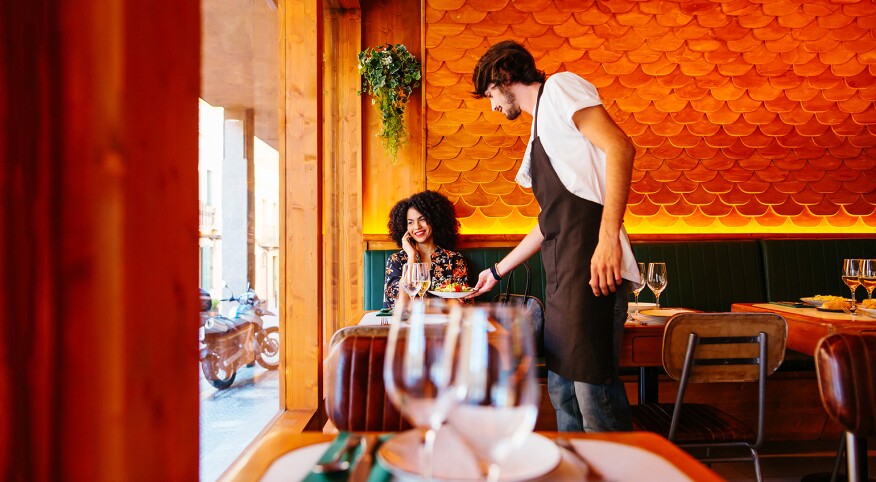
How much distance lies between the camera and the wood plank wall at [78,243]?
20.1 inches

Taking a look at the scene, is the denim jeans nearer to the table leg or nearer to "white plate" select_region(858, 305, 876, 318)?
the table leg

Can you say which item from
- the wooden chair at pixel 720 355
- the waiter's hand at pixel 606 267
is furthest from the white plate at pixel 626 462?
the wooden chair at pixel 720 355

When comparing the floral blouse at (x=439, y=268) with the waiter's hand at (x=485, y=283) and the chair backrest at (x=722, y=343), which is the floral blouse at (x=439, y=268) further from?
the chair backrest at (x=722, y=343)

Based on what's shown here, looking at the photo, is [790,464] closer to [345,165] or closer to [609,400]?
[609,400]

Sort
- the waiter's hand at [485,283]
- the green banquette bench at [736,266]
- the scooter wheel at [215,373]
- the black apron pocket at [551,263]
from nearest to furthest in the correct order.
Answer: the black apron pocket at [551,263]
the scooter wheel at [215,373]
the waiter's hand at [485,283]
the green banquette bench at [736,266]

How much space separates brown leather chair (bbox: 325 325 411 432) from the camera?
1.12 metres

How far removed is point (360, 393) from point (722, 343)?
4.58 ft

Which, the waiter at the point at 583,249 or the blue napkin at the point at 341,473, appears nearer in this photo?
the blue napkin at the point at 341,473

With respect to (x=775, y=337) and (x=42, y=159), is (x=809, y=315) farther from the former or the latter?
(x=42, y=159)

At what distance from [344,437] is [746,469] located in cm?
264

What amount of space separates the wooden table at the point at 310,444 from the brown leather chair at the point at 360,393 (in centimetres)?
34

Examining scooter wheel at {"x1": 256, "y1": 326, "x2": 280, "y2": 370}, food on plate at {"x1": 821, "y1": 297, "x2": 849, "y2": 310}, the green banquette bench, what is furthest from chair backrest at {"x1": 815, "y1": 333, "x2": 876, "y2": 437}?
the green banquette bench

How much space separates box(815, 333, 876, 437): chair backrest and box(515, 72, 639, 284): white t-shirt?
73 centimetres

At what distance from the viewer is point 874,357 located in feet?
3.23
